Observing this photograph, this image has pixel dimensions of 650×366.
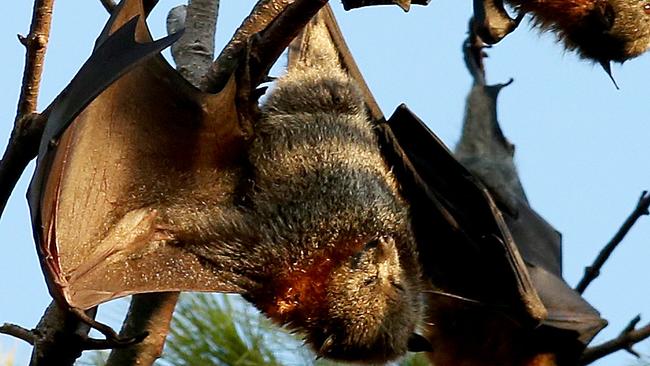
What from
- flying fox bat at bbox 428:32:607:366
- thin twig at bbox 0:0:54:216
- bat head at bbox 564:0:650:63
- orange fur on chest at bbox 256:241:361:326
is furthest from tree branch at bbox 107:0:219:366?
bat head at bbox 564:0:650:63

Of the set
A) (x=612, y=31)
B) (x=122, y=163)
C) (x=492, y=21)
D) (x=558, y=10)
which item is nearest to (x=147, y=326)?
(x=122, y=163)

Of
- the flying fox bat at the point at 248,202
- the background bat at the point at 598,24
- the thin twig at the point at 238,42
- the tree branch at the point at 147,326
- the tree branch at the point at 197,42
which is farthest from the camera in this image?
the background bat at the point at 598,24

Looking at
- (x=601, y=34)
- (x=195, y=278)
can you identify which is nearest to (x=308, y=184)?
(x=195, y=278)

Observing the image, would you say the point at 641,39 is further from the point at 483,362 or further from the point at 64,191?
the point at 64,191

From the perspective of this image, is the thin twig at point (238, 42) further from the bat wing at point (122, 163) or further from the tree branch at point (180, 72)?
the tree branch at point (180, 72)

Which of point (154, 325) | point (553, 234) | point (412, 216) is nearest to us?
point (154, 325)

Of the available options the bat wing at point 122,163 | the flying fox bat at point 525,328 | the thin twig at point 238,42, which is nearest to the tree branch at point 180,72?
the bat wing at point 122,163

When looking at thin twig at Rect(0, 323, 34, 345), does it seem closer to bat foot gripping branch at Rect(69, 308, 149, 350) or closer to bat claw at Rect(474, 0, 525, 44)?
bat foot gripping branch at Rect(69, 308, 149, 350)
